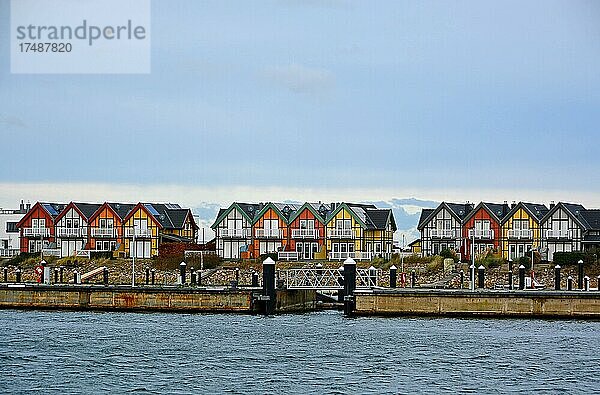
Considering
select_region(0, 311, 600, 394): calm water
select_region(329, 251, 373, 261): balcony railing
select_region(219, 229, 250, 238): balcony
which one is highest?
select_region(219, 229, 250, 238): balcony

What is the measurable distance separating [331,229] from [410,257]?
10727 millimetres

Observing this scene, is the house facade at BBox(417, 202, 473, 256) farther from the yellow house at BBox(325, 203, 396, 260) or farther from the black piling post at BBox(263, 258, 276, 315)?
the black piling post at BBox(263, 258, 276, 315)

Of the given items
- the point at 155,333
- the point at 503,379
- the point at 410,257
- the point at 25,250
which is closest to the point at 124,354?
the point at 155,333

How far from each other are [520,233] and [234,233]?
25.5 metres

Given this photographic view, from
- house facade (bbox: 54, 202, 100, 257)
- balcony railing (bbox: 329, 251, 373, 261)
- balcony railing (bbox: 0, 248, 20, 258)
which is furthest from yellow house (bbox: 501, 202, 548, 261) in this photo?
balcony railing (bbox: 0, 248, 20, 258)

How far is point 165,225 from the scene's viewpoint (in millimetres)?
110062

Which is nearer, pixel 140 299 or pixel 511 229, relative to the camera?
pixel 140 299

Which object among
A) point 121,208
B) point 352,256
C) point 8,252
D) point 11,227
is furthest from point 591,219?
point 11,227

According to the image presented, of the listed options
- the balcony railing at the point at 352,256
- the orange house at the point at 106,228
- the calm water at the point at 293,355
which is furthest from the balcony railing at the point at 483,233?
the calm water at the point at 293,355

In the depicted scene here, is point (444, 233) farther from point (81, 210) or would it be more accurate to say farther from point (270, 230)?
point (81, 210)

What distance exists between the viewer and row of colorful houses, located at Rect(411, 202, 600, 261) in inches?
3910

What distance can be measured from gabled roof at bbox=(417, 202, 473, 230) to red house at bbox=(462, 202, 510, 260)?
1076mm

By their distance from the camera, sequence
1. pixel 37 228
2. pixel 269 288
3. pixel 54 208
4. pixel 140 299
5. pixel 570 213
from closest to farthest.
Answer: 1. pixel 269 288
2. pixel 140 299
3. pixel 570 213
4. pixel 37 228
5. pixel 54 208

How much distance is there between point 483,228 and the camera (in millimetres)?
103250
